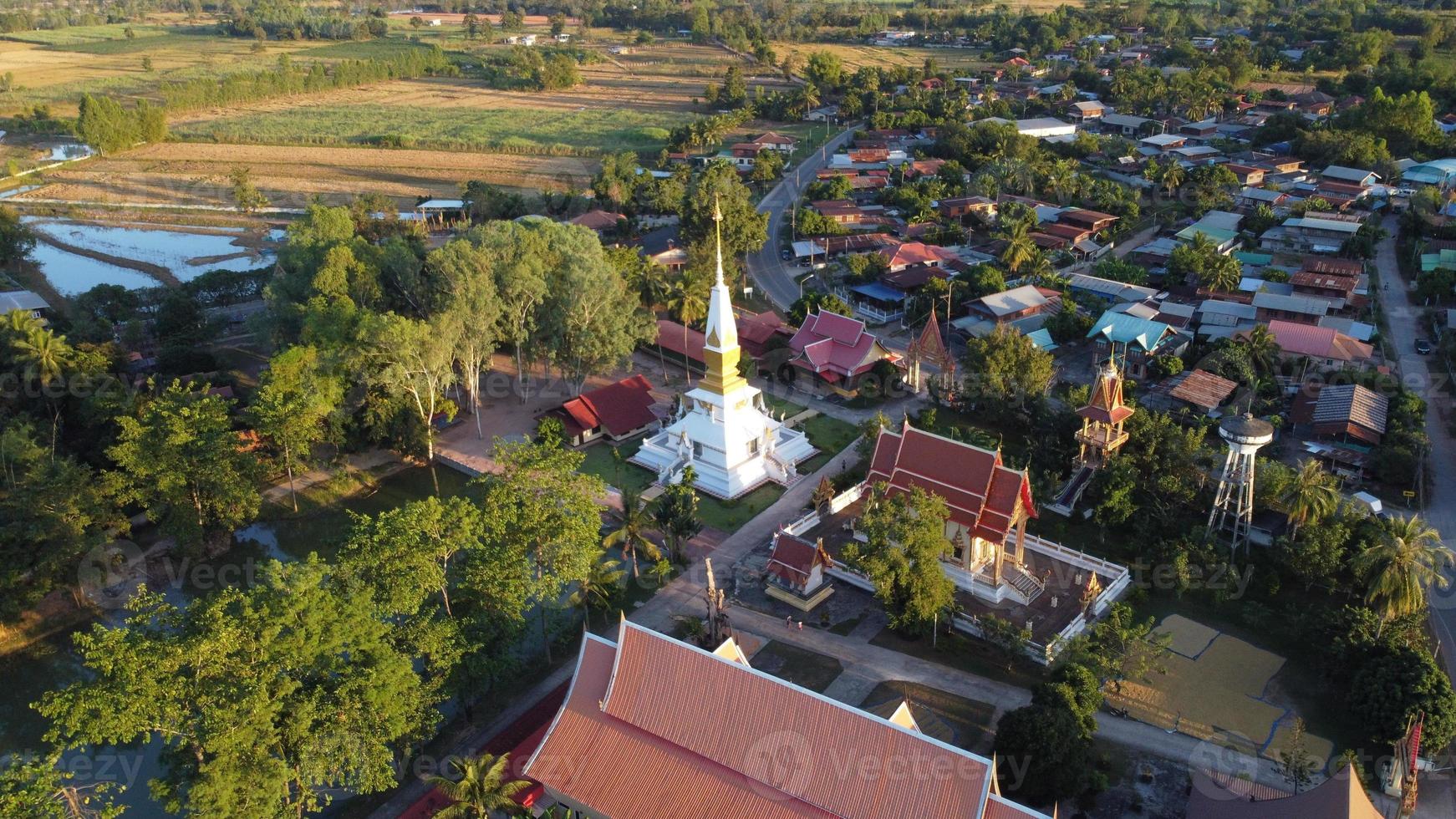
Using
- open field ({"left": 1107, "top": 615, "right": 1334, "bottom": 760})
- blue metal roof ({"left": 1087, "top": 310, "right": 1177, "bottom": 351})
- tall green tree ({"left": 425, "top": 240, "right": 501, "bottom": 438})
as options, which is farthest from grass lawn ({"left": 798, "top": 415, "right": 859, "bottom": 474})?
open field ({"left": 1107, "top": 615, "right": 1334, "bottom": 760})

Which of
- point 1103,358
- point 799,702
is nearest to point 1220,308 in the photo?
point 1103,358

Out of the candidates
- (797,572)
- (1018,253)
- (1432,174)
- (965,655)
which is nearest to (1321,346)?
(1018,253)

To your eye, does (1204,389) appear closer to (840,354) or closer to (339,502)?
(840,354)

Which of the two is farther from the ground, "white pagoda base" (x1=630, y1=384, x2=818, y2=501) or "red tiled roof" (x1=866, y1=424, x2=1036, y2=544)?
"red tiled roof" (x1=866, y1=424, x2=1036, y2=544)

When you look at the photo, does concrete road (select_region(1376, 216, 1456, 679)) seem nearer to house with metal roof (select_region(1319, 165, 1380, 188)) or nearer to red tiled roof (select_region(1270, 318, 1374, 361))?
red tiled roof (select_region(1270, 318, 1374, 361))

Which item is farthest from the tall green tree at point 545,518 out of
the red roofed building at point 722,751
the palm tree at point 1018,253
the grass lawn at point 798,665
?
the palm tree at point 1018,253

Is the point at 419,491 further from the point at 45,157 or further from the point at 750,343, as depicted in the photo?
the point at 45,157
